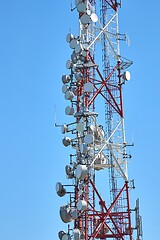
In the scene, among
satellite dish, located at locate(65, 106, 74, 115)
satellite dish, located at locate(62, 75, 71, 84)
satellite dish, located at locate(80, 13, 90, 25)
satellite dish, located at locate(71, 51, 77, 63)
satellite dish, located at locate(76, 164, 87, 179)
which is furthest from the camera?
satellite dish, located at locate(62, 75, 71, 84)

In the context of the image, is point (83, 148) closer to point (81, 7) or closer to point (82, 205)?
point (82, 205)

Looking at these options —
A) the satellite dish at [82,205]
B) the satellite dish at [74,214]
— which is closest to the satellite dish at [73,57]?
the satellite dish at [82,205]

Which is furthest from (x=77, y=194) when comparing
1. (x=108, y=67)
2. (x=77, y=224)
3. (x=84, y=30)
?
(x=84, y=30)

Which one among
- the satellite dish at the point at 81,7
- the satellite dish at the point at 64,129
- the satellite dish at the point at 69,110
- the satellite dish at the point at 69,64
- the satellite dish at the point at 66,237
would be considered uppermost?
the satellite dish at the point at 81,7

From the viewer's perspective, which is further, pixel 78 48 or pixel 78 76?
pixel 78 48

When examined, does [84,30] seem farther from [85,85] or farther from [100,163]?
[100,163]

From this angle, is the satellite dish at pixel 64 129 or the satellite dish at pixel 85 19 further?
the satellite dish at pixel 64 129

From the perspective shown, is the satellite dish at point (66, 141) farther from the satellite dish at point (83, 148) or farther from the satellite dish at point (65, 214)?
the satellite dish at point (65, 214)

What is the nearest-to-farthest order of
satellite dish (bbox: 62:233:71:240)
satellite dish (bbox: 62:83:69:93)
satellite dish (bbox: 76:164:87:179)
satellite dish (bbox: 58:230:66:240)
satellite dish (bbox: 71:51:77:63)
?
satellite dish (bbox: 76:164:87:179), satellite dish (bbox: 62:233:71:240), satellite dish (bbox: 58:230:66:240), satellite dish (bbox: 71:51:77:63), satellite dish (bbox: 62:83:69:93)

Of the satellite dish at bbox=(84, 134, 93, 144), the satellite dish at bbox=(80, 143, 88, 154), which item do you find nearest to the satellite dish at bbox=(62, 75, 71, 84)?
the satellite dish at bbox=(84, 134, 93, 144)

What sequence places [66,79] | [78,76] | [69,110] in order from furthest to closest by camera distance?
[66,79] < [69,110] < [78,76]

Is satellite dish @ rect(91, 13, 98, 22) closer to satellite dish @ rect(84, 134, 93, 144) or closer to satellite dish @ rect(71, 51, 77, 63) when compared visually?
satellite dish @ rect(71, 51, 77, 63)

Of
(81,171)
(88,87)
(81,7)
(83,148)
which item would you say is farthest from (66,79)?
(81,171)

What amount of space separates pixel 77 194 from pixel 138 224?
3333 mm
